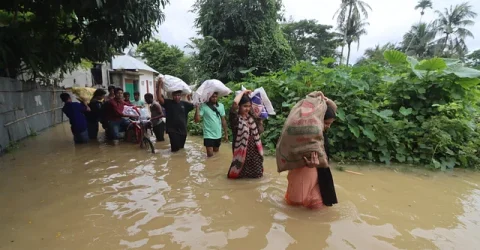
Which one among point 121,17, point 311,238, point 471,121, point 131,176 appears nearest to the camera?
point 311,238

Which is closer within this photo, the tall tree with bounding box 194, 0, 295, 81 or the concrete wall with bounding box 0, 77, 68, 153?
the concrete wall with bounding box 0, 77, 68, 153

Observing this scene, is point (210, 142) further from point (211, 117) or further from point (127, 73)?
point (127, 73)

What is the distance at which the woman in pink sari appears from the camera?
10.1 ft

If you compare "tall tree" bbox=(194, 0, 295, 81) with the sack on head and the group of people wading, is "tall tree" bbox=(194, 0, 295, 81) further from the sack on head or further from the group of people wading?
the sack on head

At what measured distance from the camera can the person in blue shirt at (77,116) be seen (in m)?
6.98

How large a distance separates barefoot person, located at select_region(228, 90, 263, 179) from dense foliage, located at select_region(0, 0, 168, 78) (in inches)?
125

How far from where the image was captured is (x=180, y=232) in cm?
276

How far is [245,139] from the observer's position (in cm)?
407

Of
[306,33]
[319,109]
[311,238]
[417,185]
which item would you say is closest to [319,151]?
[319,109]

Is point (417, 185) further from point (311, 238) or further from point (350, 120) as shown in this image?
point (311, 238)

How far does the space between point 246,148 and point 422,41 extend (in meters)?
38.6

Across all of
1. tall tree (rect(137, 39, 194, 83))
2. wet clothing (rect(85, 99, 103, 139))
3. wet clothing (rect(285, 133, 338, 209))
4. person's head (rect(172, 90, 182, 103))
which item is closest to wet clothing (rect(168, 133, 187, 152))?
person's head (rect(172, 90, 182, 103))

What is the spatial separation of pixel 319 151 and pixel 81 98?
656 centimetres

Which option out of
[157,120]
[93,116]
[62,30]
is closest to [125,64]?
[62,30]
